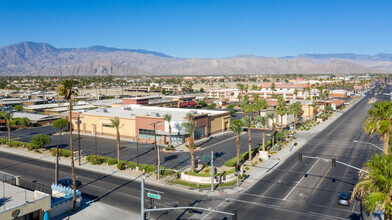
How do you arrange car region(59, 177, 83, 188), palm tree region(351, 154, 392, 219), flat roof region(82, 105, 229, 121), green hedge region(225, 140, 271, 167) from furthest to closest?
flat roof region(82, 105, 229, 121)
green hedge region(225, 140, 271, 167)
car region(59, 177, 83, 188)
palm tree region(351, 154, 392, 219)

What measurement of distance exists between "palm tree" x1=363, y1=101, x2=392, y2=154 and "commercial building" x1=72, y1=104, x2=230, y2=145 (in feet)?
136

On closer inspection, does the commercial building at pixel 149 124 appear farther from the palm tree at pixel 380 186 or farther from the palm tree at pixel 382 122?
the palm tree at pixel 380 186

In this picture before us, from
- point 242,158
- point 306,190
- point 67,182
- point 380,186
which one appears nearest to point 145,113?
point 242,158

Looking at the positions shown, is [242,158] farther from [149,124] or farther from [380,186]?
[380,186]

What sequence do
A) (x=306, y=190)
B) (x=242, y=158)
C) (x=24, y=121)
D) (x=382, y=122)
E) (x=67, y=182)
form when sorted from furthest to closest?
(x=24, y=121) → (x=242, y=158) → (x=67, y=182) → (x=306, y=190) → (x=382, y=122)

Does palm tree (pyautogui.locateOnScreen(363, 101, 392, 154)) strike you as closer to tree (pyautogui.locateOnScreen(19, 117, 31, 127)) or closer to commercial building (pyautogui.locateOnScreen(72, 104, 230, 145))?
commercial building (pyautogui.locateOnScreen(72, 104, 230, 145))

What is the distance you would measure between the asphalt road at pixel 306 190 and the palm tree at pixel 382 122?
965 cm

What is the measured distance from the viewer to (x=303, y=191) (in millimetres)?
40906

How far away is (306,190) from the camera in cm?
4131

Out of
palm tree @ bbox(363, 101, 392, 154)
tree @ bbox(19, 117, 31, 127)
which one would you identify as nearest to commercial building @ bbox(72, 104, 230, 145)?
tree @ bbox(19, 117, 31, 127)

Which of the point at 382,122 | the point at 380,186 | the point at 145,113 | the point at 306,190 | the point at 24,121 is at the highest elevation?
the point at 382,122

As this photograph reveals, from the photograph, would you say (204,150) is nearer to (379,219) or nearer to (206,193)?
→ (206,193)

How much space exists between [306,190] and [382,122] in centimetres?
1562

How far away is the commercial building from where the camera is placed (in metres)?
72.0
